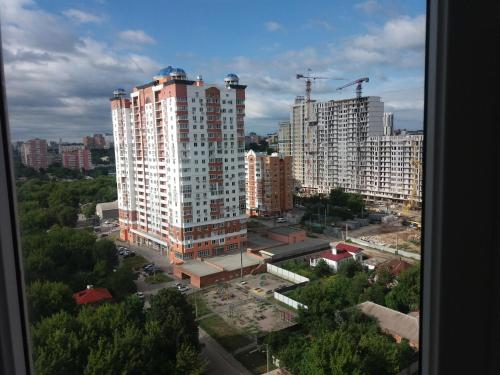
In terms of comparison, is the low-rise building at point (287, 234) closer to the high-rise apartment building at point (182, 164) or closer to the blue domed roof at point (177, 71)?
the high-rise apartment building at point (182, 164)

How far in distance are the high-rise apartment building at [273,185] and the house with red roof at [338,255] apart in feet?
3.71

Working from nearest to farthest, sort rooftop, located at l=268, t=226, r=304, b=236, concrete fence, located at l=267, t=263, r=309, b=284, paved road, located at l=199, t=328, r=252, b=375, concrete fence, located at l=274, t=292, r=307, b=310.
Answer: paved road, located at l=199, t=328, r=252, b=375, concrete fence, located at l=274, t=292, r=307, b=310, concrete fence, located at l=267, t=263, r=309, b=284, rooftop, located at l=268, t=226, r=304, b=236

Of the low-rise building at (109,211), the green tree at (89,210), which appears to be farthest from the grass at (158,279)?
the green tree at (89,210)

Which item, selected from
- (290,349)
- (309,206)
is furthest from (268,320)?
(309,206)

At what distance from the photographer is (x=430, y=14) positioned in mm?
332

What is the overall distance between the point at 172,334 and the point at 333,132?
3.68m

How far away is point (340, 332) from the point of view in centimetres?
212

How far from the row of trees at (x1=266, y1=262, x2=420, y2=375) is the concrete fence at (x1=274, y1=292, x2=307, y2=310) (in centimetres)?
4

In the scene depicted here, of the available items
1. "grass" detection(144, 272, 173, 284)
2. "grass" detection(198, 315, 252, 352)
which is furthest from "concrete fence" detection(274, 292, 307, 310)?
"grass" detection(144, 272, 173, 284)

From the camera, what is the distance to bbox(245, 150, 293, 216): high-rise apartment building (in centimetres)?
480

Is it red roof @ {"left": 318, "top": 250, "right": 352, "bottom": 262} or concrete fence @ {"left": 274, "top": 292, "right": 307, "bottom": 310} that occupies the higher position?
red roof @ {"left": 318, "top": 250, "right": 352, "bottom": 262}

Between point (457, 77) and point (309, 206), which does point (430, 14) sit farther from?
point (309, 206)

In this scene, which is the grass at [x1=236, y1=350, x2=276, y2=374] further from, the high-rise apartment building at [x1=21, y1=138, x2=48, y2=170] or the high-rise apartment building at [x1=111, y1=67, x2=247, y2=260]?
the high-rise apartment building at [x1=21, y1=138, x2=48, y2=170]

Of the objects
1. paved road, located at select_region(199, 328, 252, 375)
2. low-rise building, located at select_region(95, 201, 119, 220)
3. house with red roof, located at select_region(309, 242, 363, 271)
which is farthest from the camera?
house with red roof, located at select_region(309, 242, 363, 271)
